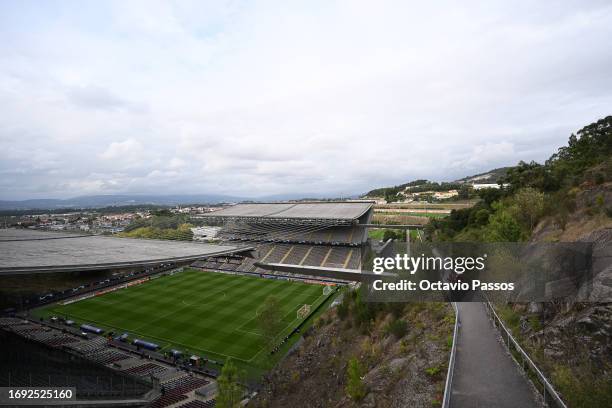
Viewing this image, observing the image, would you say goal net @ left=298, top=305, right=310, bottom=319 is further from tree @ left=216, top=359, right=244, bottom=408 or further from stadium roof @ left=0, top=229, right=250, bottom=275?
tree @ left=216, top=359, right=244, bottom=408

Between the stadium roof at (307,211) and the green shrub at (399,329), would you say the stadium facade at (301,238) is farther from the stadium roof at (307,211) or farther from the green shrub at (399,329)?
the green shrub at (399,329)

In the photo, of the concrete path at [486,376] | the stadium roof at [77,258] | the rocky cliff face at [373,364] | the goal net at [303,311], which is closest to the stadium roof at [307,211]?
the goal net at [303,311]

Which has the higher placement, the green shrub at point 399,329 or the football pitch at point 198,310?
the green shrub at point 399,329

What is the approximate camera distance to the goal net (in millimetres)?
25467

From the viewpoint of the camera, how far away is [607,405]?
5.22m

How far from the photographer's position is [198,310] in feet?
88.3

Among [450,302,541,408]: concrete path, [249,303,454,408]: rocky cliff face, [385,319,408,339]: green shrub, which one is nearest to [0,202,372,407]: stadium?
[249,303,454,408]: rocky cliff face

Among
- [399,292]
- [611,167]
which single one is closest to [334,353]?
[399,292]

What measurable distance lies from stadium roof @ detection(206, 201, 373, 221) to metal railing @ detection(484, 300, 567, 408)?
24118 millimetres

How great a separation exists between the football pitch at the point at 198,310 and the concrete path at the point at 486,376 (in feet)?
44.2

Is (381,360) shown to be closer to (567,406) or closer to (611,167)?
(567,406)

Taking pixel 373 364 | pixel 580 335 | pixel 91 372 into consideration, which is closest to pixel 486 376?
pixel 580 335

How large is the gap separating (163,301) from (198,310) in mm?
4809

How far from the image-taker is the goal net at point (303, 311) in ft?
83.6
